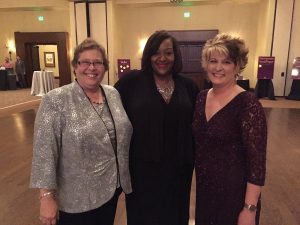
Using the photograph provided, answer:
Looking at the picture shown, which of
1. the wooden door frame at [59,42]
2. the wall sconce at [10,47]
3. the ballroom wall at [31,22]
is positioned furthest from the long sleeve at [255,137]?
the wall sconce at [10,47]

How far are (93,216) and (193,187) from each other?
192cm

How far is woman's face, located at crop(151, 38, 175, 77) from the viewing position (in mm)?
1642

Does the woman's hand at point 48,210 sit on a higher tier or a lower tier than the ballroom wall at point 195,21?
lower

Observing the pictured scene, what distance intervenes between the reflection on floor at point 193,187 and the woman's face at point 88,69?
60.7 inches

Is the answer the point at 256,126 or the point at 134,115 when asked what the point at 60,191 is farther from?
the point at 256,126

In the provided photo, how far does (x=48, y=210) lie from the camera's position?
1293 millimetres

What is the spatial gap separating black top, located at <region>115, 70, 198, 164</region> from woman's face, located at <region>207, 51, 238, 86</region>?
0.32 m

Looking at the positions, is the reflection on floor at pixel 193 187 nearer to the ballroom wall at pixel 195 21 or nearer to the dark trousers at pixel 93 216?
the dark trousers at pixel 93 216

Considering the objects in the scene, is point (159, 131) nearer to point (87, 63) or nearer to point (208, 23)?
point (87, 63)

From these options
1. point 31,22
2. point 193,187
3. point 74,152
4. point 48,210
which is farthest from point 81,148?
point 31,22

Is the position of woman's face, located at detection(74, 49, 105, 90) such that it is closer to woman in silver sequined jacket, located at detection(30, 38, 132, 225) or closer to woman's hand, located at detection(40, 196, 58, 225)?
woman in silver sequined jacket, located at detection(30, 38, 132, 225)

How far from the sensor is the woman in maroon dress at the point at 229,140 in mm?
1246

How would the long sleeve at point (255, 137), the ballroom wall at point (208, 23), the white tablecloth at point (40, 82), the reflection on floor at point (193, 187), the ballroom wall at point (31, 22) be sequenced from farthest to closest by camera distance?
the ballroom wall at point (31, 22) → the white tablecloth at point (40, 82) → the ballroom wall at point (208, 23) → the reflection on floor at point (193, 187) → the long sleeve at point (255, 137)

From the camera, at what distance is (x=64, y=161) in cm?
131
